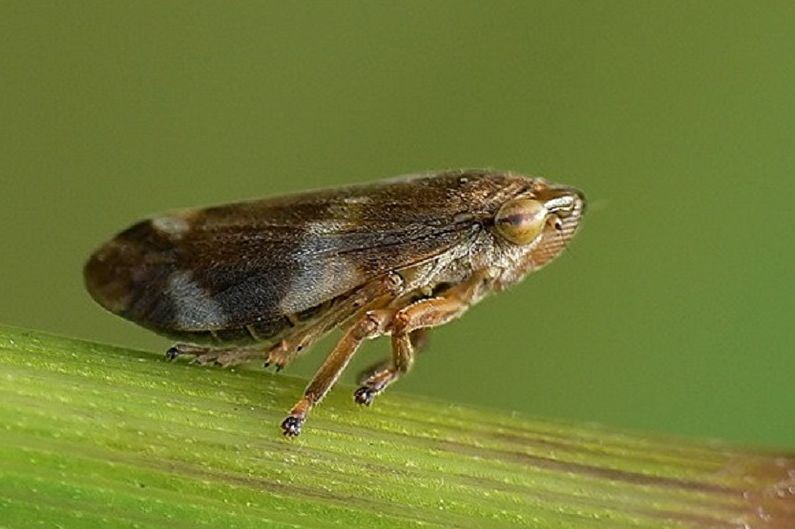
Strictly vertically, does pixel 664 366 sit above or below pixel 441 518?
below

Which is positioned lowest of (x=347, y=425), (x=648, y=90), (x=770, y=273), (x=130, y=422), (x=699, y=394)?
(x=699, y=394)

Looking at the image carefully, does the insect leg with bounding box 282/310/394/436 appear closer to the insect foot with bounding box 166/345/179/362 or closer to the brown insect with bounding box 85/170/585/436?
the brown insect with bounding box 85/170/585/436

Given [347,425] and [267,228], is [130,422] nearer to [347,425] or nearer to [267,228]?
[347,425]

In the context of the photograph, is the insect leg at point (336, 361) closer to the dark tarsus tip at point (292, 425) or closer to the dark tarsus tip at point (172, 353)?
the dark tarsus tip at point (292, 425)

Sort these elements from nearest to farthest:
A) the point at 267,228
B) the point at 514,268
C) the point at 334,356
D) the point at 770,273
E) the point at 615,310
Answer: the point at 334,356 < the point at 267,228 < the point at 514,268 < the point at 770,273 < the point at 615,310

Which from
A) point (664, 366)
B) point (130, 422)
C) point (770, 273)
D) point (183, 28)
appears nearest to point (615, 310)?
point (664, 366)
